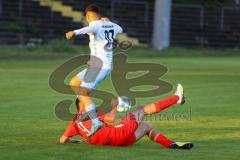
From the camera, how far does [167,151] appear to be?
10609 mm

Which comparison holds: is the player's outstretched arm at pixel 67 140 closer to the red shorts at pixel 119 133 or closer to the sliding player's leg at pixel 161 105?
the red shorts at pixel 119 133

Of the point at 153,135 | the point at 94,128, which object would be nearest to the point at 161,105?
the point at 153,135

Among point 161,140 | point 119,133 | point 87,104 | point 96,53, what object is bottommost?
point 161,140

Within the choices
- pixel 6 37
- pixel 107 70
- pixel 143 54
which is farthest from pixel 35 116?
pixel 6 37

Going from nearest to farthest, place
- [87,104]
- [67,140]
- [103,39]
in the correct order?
[67,140]
[87,104]
[103,39]

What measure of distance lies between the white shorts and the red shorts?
164 cm

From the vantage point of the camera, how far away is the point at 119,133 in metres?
10.7

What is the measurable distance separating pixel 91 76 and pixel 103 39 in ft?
2.03

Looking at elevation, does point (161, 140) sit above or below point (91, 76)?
below

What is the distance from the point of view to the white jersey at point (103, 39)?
1224 centimetres

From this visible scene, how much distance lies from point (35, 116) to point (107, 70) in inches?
100

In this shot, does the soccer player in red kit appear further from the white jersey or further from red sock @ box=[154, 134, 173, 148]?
the white jersey

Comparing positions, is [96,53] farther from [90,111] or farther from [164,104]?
[164,104]

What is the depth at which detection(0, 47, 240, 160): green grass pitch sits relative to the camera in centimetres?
1035
